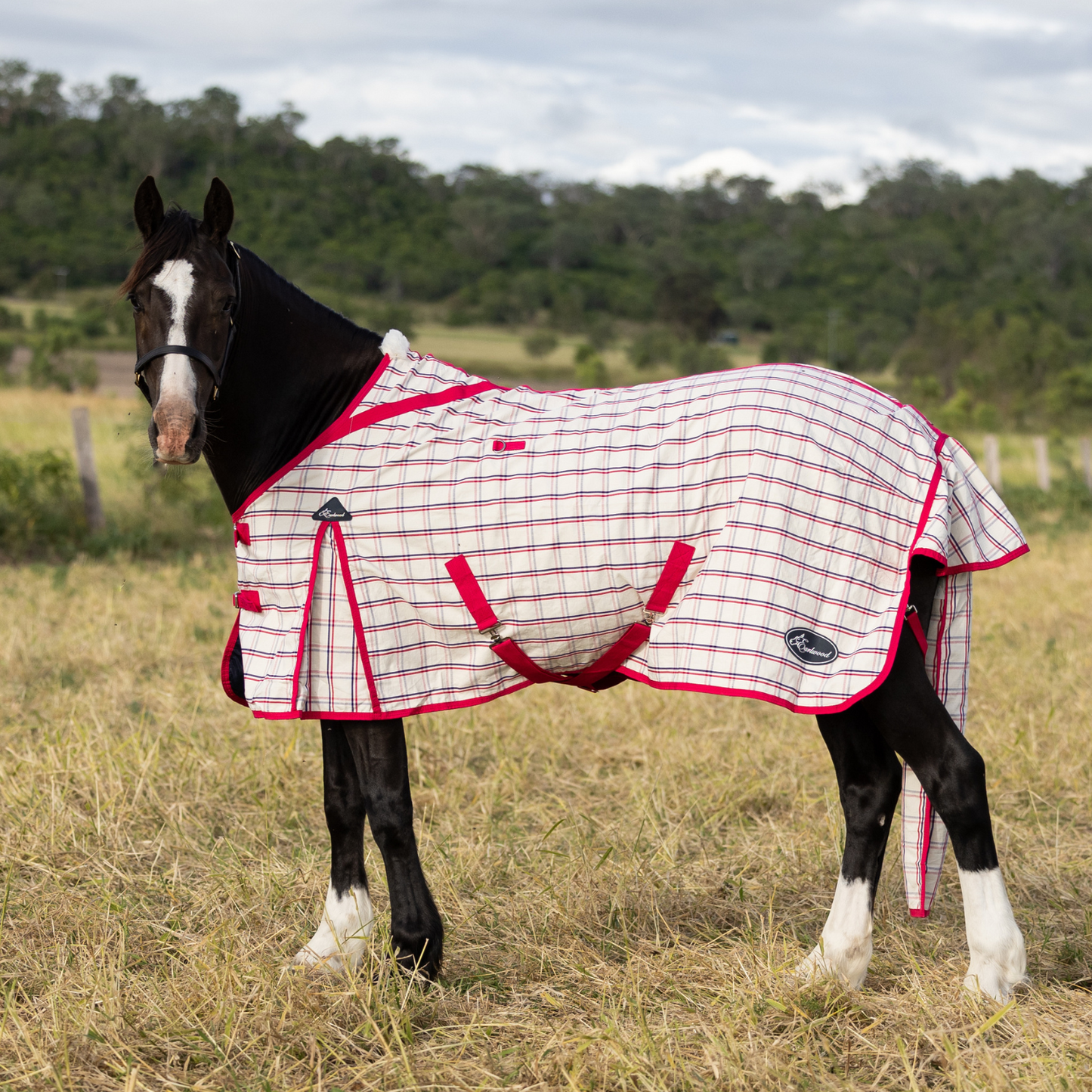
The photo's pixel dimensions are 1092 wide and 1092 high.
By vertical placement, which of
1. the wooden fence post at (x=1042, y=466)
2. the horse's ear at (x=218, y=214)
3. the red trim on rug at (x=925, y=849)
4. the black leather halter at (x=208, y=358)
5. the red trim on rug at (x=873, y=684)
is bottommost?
the wooden fence post at (x=1042, y=466)

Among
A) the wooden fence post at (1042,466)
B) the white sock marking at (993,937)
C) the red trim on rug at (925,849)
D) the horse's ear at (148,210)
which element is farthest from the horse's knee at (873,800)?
the wooden fence post at (1042,466)

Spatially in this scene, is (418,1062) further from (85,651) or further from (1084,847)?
(85,651)

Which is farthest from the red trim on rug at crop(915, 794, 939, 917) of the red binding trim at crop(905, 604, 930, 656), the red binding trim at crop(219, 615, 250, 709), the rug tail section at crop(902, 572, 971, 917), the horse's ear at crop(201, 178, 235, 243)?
the horse's ear at crop(201, 178, 235, 243)

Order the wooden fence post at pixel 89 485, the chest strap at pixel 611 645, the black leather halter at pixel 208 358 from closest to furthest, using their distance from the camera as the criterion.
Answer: the black leather halter at pixel 208 358 < the chest strap at pixel 611 645 < the wooden fence post at pixel 89 485

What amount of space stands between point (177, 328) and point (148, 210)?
0.35 metres

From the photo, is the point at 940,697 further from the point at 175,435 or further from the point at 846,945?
the point at 175,435

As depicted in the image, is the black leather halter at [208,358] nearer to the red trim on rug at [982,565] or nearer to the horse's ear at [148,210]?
the horse's ear at [148,210]

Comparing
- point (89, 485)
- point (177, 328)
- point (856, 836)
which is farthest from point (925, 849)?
point (89, 485)

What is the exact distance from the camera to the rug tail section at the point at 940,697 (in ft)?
9.37

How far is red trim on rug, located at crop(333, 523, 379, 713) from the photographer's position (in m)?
2.75

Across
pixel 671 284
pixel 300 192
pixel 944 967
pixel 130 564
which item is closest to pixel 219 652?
pixel 130 564

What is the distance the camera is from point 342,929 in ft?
9.71

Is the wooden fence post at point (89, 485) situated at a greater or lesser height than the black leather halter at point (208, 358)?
lesser

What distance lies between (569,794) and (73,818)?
74.6 inches
